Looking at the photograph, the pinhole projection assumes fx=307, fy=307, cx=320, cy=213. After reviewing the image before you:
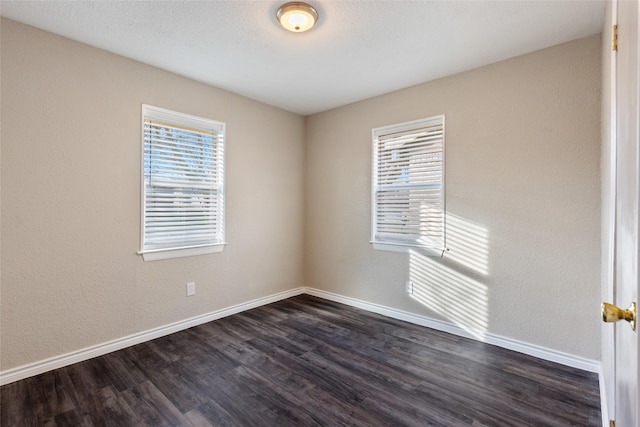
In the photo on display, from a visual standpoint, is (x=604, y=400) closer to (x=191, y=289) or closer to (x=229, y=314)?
(x=229, y=314)

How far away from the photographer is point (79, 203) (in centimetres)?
246

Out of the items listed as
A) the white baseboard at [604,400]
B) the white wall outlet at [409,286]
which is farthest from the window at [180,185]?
the white baseboard at [604,400]

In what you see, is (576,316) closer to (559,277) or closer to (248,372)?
(559,277)

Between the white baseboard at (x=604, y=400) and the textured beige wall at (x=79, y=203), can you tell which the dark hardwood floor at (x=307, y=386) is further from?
the textured beige wall at (x=79, y=203)

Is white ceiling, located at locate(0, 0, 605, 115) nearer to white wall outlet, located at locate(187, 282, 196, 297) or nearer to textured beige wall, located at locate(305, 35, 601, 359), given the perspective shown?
textured beige wall, located at locate(305, 35, 601, 359)

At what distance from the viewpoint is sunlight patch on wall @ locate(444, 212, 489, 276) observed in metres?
2.81

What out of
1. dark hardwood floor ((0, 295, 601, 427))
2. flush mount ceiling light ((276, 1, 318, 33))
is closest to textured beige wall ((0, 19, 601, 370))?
dark hardwood floor ((0, 295, 601, 427))

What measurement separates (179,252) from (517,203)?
317 centimetres

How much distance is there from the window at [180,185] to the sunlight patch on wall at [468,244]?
243cm

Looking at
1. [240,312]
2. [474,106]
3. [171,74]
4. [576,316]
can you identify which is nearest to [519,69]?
[474,106]

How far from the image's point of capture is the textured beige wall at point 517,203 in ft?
7.71

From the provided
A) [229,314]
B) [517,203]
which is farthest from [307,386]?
[517,203]

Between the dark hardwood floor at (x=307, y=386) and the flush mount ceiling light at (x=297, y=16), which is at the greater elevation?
the flush mount ceiling light at (x=297, y=16)

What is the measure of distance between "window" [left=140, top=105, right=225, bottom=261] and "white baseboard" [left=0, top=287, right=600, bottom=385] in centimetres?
71
